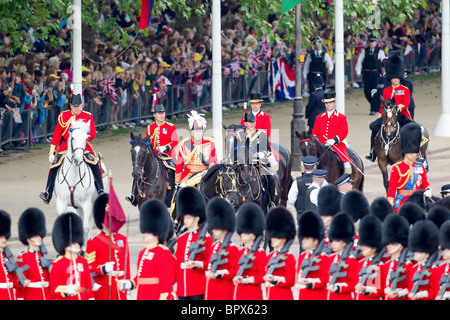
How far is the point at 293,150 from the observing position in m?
26.6

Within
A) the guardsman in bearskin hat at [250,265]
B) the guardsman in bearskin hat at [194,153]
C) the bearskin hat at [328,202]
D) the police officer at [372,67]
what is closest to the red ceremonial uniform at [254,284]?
the guardsman in bearskin hat at [250,265]

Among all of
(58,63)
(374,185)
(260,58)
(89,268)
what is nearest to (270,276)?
(89,268)

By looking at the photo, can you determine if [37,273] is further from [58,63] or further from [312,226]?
[58,63]

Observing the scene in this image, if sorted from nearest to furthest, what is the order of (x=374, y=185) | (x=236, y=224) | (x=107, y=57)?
(x=236, y=224) → (x=374, y=185) → (x=107, y=57)

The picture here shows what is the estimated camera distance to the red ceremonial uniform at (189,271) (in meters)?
14.6

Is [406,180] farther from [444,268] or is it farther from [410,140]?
[444,268]

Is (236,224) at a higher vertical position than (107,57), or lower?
lower

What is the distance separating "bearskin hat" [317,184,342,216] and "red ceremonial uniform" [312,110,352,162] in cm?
569

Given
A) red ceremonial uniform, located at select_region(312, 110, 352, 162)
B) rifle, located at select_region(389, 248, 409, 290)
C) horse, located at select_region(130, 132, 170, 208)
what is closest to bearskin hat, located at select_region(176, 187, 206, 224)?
rifle, located at select_region(389, 248, 409, 290)

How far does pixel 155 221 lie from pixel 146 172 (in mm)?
6166

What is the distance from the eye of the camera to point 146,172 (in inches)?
807

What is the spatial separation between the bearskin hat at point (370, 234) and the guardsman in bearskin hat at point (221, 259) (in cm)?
132

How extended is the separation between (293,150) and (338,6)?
292 cm

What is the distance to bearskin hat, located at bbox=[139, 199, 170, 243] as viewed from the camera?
14281 mm
